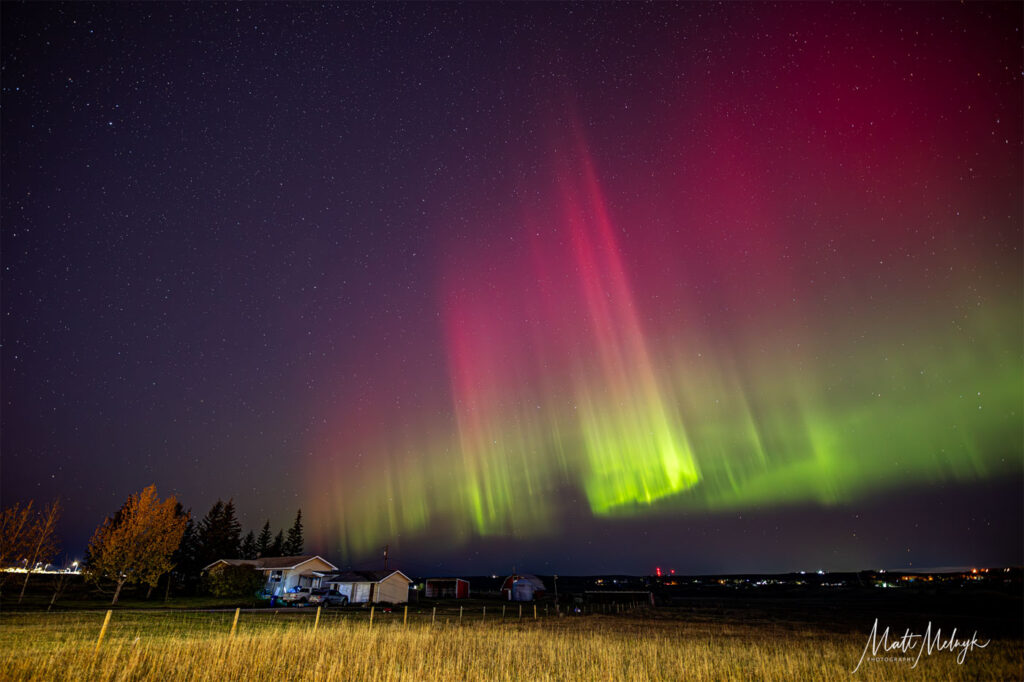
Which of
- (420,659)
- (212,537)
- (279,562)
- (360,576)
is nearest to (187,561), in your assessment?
(212,537)

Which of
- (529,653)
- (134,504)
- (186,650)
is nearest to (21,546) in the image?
(134,504)

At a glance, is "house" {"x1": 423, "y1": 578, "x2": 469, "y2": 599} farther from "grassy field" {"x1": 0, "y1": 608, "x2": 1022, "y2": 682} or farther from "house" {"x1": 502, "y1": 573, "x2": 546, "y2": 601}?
"grassy field" {"x1": 0, "y1": 608, "x2": 1022, "y2": 682}

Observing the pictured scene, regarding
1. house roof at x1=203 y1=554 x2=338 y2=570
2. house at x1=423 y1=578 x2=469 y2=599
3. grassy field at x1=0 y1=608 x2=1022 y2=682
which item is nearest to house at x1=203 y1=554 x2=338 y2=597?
house roof at x1=203 y1=554 x2=338 y2=570

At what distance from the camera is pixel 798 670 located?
50.5 ft

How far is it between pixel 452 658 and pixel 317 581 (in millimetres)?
52330

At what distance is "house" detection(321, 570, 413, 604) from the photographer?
56.3m

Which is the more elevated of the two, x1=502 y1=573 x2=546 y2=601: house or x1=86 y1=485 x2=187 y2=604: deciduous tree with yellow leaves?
x1=86 y1=485 x2=187 y2=604: deciduous tree with yellow leaves

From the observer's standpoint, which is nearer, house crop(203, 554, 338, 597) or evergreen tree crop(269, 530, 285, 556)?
house crop(203, 554, 338, 597)

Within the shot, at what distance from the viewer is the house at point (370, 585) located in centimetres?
5631

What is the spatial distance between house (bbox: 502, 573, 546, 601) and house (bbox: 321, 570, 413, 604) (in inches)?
1004

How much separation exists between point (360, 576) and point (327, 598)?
9.42 meters

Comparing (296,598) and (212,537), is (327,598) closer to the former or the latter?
(296,598)

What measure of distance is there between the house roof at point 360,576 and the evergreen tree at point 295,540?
141ft

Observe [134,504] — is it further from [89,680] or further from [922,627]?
[922,627]
